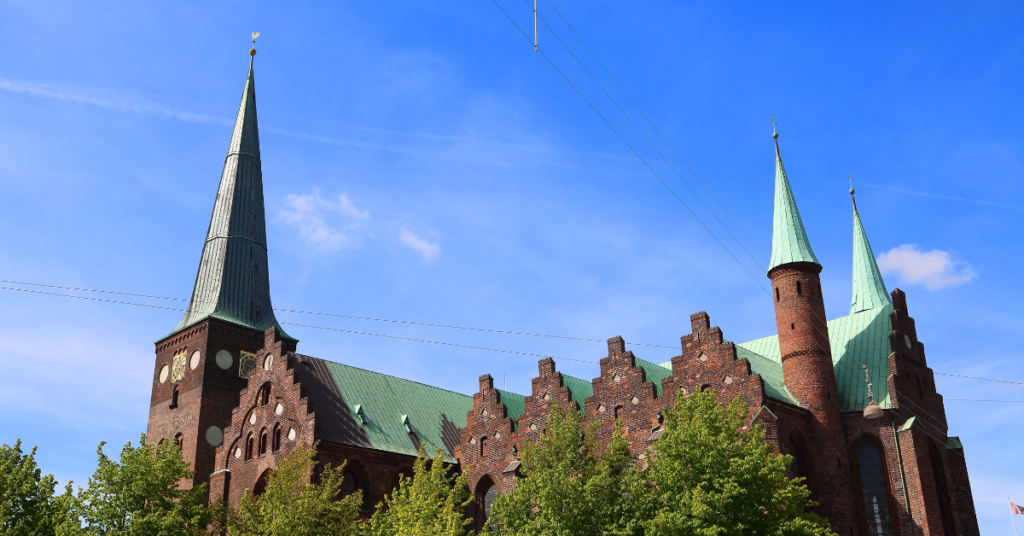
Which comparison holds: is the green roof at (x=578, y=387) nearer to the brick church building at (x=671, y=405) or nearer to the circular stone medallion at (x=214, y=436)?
the brick church building at (x=671, y=405)

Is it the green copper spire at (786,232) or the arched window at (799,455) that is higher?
the green copper spire at (786,232)

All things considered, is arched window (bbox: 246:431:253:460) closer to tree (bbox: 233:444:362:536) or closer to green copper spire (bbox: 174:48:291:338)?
tree (bbox: 233:444:362:536)

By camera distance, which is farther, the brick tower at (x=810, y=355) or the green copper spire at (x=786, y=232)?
the green copper spire at (x=786, y=232)

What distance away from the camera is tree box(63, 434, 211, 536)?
121 feet

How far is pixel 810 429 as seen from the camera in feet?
136

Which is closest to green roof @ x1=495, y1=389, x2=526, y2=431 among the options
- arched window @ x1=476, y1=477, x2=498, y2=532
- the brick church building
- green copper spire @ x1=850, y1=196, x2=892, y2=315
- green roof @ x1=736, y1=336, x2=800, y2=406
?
the brick church building

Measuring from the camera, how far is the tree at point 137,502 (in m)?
37.0

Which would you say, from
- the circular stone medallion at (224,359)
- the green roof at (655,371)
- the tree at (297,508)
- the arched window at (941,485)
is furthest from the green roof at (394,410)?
the arched window at (941,485)

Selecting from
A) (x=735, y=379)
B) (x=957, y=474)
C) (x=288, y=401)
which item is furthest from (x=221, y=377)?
(x=957, y=474)

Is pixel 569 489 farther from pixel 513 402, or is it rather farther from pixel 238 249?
pixel 238 249

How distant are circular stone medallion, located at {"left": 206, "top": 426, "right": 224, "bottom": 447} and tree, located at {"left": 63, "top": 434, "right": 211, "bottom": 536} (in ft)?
58.8

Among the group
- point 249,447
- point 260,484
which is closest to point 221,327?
point 249,447

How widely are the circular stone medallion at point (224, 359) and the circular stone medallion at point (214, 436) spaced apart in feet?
14.4

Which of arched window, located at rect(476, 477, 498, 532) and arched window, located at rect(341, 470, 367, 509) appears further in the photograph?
arched window, located at rect(341, 470, 367, 509)
